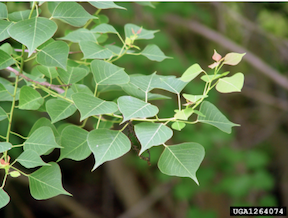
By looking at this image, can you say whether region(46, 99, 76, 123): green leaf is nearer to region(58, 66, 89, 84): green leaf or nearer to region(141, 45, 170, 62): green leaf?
region(58, 66, 89, 84): green leaf

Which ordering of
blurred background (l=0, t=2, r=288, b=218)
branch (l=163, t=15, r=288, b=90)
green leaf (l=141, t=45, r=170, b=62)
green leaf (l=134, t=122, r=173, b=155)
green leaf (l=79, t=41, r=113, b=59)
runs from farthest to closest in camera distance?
blurred background (l=0, t=2, r=288, b=218) → branch (l=163, t=15, r=288, b=90) → green leaf (l=141, t=45, r=170, b=62) → green leaf (l=79, t=41, r=113, b=59) → green leaf (l=134, t=122, r=173, b=155)

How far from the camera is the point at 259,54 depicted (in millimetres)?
2359

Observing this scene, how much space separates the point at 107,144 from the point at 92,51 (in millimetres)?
181

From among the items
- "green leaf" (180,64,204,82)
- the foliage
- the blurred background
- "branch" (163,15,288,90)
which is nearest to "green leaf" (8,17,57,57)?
the foliage

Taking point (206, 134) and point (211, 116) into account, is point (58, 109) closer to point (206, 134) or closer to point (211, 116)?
point (211, 116)

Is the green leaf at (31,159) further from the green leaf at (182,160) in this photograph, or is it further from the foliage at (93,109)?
the green leaf at (182,160)

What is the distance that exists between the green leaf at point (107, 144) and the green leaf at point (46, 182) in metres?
0.09

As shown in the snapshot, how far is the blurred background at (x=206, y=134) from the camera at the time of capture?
71.6 inches

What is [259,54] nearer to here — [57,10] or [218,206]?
[218,206]

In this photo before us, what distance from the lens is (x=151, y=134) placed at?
1.29 feet

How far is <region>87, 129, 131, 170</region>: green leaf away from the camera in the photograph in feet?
1.28

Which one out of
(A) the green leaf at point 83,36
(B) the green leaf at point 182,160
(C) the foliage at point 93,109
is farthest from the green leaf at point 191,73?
(A) the green leaf at point 83,36

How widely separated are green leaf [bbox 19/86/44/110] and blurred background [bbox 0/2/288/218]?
1.19 meters

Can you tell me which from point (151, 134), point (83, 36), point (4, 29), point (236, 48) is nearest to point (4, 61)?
point (4, 29)
